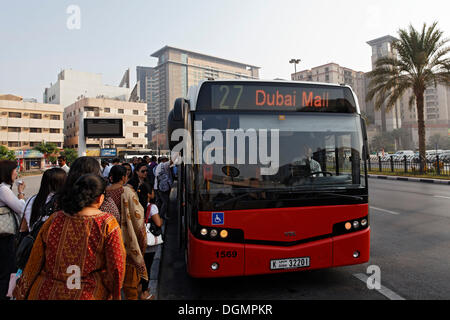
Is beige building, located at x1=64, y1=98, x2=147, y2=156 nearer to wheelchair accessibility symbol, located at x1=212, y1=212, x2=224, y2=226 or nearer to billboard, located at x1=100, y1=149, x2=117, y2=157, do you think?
billboard, located at x1=100, y1=149, x2=117, y2=157

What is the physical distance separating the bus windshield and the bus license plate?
31.6 inches

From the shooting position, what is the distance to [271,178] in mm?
3871

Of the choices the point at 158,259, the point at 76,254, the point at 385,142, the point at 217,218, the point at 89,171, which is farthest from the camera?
the point at 385,142

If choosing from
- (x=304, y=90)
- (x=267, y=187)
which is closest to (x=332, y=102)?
(x=304, y=90)

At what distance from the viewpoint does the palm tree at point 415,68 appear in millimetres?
18266

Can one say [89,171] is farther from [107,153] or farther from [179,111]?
[107,153]

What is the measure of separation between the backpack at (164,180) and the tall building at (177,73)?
127 meters

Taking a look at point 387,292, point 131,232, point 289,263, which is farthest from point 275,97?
point 387,292

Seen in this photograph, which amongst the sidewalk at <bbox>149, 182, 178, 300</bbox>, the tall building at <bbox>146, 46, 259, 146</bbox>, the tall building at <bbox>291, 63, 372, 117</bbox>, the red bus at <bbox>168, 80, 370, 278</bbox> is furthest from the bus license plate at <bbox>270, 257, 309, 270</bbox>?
the tall building at <bbox>146, 46, 259, 146</bbox>

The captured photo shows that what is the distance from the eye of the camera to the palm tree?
1827 cm

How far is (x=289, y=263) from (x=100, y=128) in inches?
556

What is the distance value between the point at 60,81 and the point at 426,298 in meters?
90.3

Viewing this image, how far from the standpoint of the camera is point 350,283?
410 cm

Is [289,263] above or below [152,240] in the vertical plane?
below
